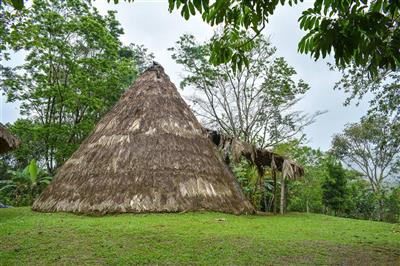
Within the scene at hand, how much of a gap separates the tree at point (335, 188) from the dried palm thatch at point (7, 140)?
14.6 metres

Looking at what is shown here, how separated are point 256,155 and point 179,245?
6.18 m

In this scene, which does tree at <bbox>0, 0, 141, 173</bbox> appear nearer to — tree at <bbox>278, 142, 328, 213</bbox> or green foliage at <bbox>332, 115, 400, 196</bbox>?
tree at <bbox>278, 142, 328, 213</bbox>

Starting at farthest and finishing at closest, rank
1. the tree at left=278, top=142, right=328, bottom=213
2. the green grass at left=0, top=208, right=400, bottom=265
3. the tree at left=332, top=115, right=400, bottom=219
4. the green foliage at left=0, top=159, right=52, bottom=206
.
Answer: the tree at left=332, top=115, right=400, bottom=219, the tree at left=278, top=142, right=328, bottom=213, the green foliage at left=0, top=159, right=52, bottom=206, the green grass at left=0, top=208, right=400, bottom=265

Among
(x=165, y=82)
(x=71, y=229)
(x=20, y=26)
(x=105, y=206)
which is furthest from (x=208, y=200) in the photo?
(x=20, y=26)

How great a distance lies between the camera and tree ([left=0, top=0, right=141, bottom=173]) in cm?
1503

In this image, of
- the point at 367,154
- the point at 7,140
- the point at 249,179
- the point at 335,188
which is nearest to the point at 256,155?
the point at 249,179

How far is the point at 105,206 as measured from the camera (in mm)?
7656

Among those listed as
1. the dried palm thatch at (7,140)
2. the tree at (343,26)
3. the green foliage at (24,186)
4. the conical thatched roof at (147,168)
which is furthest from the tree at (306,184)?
the tree at (343,26)

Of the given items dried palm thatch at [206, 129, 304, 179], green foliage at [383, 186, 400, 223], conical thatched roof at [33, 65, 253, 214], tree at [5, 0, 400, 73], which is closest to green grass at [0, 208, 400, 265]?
conical thatched roof at [33, 65, 253, 214]

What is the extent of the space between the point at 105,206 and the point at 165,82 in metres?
4.70

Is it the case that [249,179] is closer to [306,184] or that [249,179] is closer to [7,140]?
[306,184]

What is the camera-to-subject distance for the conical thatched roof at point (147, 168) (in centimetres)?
786

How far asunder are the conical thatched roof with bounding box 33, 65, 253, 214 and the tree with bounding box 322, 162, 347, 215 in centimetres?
1008

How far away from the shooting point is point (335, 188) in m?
18.2
